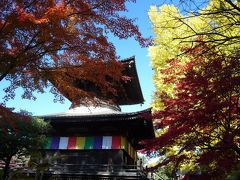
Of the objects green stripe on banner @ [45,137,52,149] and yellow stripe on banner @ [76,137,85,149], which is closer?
yellow stripe on banner @ [76,137,85,149]

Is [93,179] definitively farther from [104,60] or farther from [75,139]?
[104,60]

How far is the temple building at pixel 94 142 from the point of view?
14766mm

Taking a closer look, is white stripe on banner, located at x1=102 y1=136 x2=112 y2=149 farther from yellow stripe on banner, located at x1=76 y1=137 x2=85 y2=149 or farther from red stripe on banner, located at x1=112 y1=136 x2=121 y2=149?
yellow stripe on banner, located at x1=76 y1=137 x2=85 y2=149

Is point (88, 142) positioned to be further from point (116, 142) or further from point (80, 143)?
point (116, 142)

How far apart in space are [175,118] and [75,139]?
864cm

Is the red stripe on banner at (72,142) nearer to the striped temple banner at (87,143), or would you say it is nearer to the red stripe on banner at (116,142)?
the striped temple banner at (87,143)

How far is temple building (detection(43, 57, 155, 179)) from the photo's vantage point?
581 inches

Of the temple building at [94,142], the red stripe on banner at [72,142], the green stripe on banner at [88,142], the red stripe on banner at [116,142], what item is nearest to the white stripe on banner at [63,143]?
the temple building at [94,142]

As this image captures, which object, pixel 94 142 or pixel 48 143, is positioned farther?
pixel 48 143

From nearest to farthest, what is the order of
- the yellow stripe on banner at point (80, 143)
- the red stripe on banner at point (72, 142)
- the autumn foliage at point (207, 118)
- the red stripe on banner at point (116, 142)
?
the autumn foliage at point (207, 118) < the red stripe on banner at point (116, 142) < the yellow stripe on banner at point (80, 143) < the red stripe on banner at point (72, 142)

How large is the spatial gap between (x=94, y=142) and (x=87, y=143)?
41 cm

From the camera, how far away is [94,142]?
52.4 ft

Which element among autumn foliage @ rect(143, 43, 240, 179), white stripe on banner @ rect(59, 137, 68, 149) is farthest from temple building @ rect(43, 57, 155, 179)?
autumn foliage @ rect(143, 43, 240, 179)

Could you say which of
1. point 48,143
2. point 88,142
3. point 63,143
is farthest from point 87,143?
point 48,143
